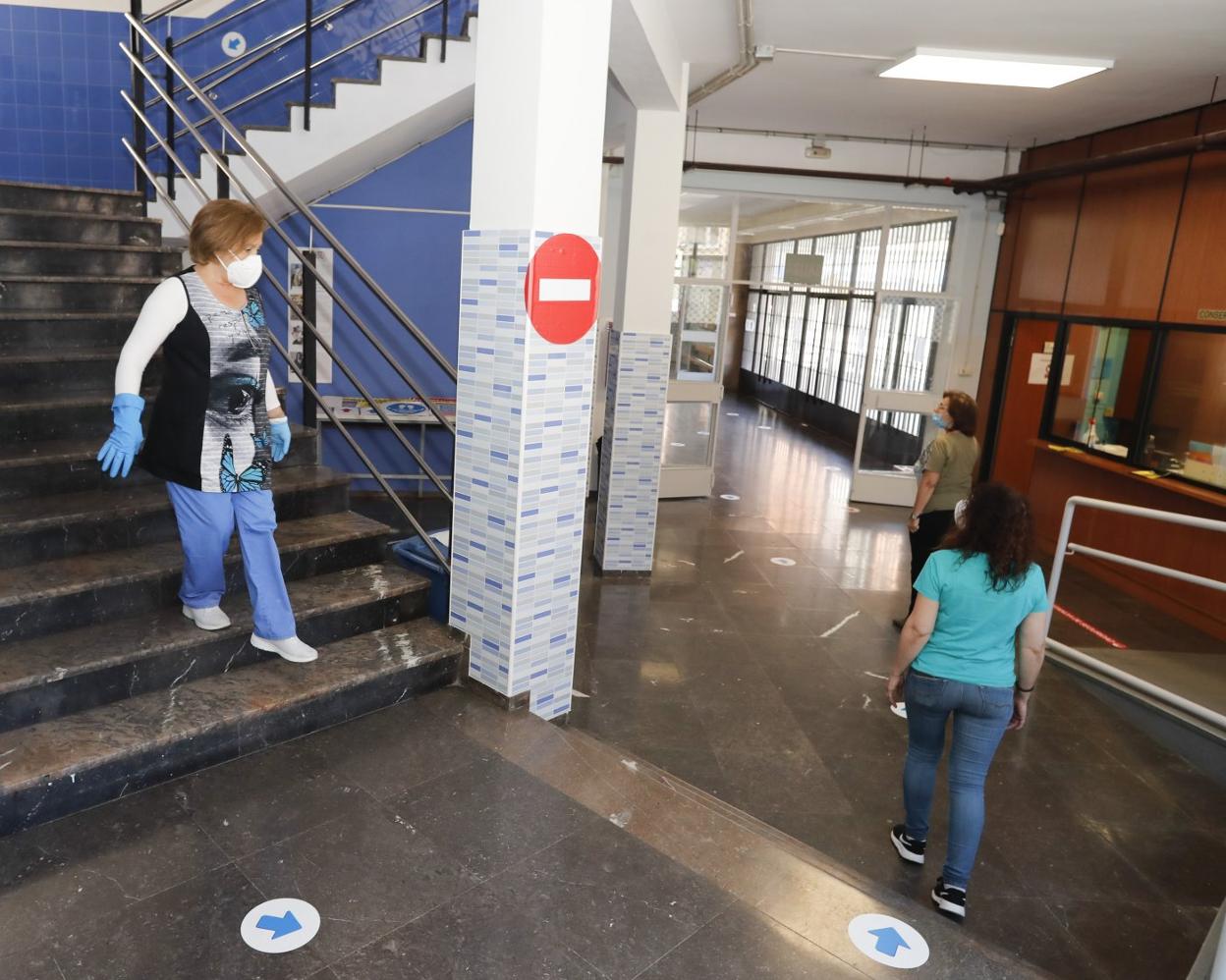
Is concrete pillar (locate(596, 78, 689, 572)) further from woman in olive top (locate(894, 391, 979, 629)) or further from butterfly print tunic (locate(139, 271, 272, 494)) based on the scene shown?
butterfly print tunic (locate(139, 271, 272, 494))

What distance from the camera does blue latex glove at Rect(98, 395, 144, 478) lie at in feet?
9.49

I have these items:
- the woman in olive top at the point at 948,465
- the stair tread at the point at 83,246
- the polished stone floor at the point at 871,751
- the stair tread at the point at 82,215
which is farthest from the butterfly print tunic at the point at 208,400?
the woman in olive top at the point at 948,465

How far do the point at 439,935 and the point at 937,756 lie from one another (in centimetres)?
192

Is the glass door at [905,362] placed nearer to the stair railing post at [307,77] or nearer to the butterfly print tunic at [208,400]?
the stair railing post at [307,77]

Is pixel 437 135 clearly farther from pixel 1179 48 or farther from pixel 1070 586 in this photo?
pixel 1070 586

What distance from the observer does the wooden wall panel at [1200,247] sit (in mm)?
6586

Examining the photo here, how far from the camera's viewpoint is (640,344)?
6492mm

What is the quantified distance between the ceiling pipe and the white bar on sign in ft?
8.21

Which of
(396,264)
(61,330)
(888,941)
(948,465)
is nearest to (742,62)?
(948,465)

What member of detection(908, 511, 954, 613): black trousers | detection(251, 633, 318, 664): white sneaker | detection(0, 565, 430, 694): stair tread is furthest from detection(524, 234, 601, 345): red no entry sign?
detection(908, 511, 954, 613): black trousers

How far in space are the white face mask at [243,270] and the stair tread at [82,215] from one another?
240 centimetres

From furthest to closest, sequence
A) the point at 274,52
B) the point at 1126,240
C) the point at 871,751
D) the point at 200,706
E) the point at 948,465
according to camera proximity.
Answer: the point at 1126,240 → the point at 274,52 → the point at 948,465 → the point at 871,751 → the point at 200,706

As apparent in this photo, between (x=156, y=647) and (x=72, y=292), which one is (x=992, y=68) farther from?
(x=156, y=647)

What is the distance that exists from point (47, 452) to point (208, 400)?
1.13 meters
